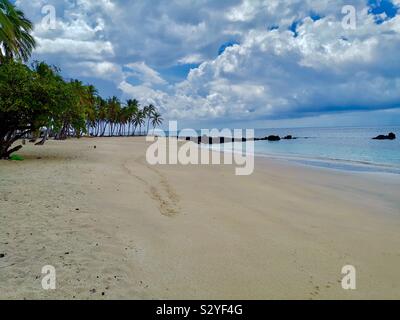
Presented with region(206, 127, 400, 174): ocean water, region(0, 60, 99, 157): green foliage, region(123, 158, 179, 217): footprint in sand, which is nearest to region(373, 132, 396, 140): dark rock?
region(206, 127, 400, 174): ocean water

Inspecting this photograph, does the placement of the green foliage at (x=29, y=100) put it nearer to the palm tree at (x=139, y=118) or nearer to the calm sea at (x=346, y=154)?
the calm sea at (x=346, y=154)

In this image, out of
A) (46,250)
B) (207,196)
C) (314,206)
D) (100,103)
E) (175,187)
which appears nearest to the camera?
(46,250)

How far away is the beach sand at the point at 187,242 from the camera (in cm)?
381

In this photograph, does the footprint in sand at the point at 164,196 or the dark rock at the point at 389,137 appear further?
the dark rock at the point at 389,137

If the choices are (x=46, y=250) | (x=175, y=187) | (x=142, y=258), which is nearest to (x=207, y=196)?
(x=175, y=187)

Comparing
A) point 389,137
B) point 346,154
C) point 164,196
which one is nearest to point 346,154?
point 346,154

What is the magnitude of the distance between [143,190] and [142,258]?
5149 mm

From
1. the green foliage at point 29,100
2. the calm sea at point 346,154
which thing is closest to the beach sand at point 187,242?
the green foliage at point 29,100

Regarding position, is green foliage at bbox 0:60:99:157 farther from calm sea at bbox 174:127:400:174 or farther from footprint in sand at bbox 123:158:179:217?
calm sea at bbox 174:127:400:174

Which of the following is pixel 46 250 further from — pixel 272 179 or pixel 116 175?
pixel 272 179

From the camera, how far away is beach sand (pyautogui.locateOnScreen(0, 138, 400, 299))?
12.5 feet

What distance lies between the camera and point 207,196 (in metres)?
9.35
